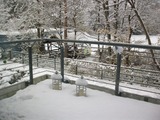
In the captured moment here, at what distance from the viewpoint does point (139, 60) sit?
7.15 meters

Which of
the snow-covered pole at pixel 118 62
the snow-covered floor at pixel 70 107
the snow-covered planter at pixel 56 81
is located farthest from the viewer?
the snow-covered planter at pixel 56 81

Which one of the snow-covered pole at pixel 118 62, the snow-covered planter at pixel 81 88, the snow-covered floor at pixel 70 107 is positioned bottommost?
the snow-covered floor at pixel 70 107

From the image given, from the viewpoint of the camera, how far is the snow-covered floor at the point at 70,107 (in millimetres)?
2072

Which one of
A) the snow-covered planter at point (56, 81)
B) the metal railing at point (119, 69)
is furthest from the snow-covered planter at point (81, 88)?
the metal railing at point (119, 69)

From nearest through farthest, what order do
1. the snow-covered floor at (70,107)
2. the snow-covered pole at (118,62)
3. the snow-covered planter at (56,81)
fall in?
the snow-covered floor at (70,107) < the snow-covered pole at (118,62) < the snow-covered planter at (56,81)

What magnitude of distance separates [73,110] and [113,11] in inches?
285

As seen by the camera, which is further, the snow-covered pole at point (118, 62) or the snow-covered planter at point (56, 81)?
the snow-covered planter at point (56, 81)

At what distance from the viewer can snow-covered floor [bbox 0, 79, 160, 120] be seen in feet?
6.80

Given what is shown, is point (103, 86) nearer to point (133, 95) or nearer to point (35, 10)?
point (133, 95)

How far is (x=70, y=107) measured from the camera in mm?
2289

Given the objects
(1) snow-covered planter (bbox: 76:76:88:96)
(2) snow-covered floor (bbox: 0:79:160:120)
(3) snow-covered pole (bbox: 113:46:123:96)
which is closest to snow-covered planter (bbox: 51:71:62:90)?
(2) snow-covered floor (bbox: 0:79:160:120)

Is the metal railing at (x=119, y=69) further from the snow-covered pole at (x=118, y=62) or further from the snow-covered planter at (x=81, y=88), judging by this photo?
the snow-covered planter at (x=81, y=88)

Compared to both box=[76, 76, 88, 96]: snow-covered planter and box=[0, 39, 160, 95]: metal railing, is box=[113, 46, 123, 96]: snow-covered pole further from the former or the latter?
box=[76, 76, 88, 96]: snow-covered planter

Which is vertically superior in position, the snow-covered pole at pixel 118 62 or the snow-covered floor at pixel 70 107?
the snow-covered pole at pixel 118 62
